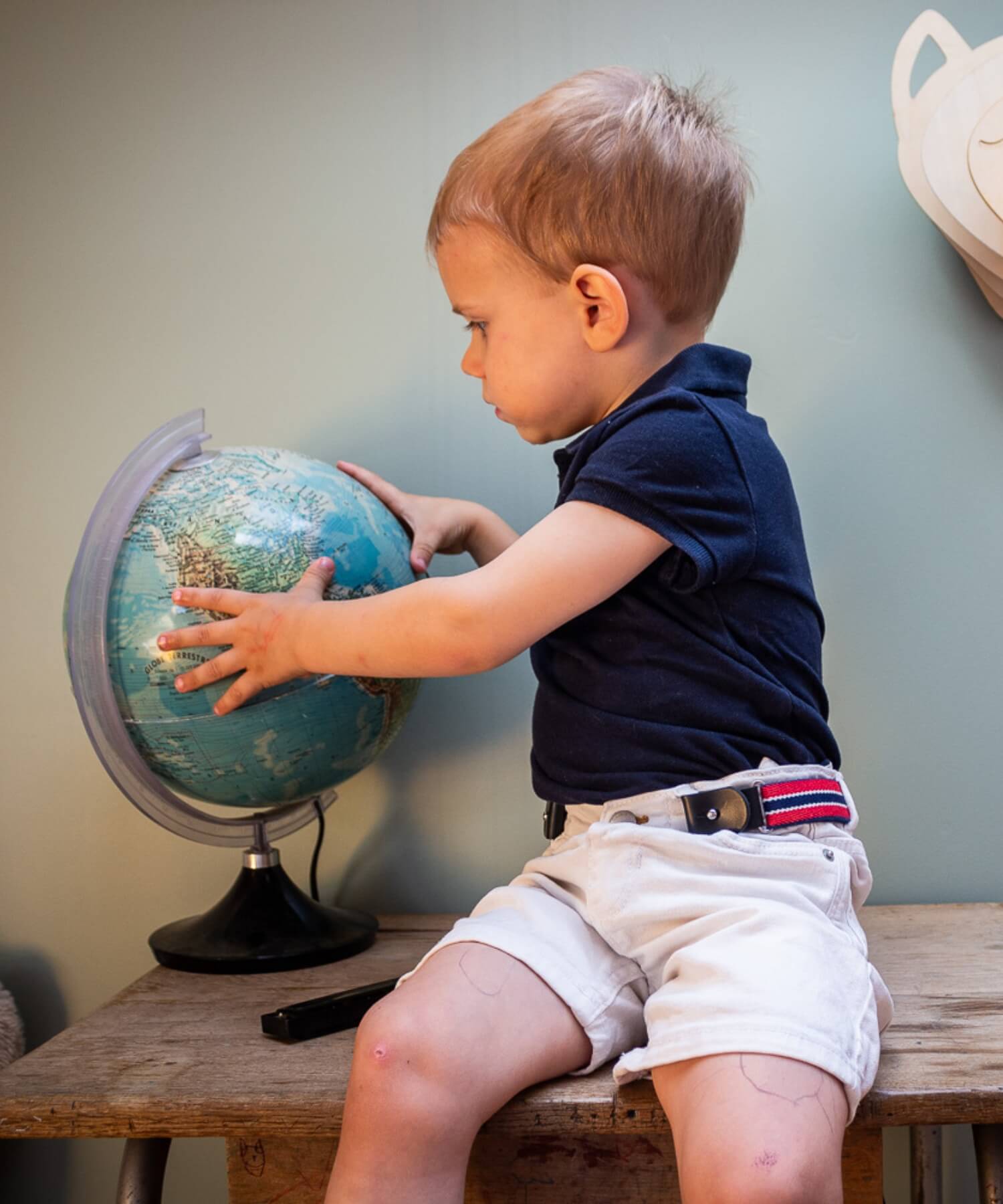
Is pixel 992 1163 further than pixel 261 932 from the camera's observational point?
No

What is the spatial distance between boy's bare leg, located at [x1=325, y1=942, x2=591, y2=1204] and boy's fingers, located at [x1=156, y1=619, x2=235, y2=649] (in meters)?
0.39

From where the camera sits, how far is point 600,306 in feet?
3.57

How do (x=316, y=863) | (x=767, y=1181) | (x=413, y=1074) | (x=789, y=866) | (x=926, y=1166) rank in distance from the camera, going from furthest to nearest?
(x=316, y=863), (x=926, y=1166), (x=789, y=866), (x=413, y=1074), (x=767, y=1181)

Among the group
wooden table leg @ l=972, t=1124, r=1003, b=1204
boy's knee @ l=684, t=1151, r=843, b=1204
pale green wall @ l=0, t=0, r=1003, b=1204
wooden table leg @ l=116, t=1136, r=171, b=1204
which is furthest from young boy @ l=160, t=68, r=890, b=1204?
pale green wall @ l=0, t=0, r=1003, b=1204

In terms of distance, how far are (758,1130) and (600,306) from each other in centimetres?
71

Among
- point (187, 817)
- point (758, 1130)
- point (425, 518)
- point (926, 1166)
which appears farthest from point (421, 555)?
point (926, 1166)

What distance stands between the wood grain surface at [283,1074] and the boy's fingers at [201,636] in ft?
1.20

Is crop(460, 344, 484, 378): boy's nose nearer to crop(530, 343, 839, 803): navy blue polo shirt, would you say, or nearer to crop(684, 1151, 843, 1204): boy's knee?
crop(530, 343, 839, 803): navy blue polo shirt

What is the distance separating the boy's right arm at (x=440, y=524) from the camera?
134 cm

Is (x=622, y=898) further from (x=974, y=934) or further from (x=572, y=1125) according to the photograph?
(x=974, y=934)

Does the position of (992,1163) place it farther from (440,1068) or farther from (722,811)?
(440,1068)

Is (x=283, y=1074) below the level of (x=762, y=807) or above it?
below

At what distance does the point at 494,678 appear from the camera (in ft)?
5.16

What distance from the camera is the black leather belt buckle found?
38.3 inches
